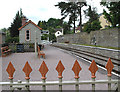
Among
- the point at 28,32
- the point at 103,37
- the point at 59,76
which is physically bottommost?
the point at 59,76

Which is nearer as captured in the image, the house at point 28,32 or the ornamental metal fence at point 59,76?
the ornamental metal fence at point 59,76

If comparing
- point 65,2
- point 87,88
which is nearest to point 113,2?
point 87,88

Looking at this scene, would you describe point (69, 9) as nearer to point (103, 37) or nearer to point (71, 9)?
point (71, 9)

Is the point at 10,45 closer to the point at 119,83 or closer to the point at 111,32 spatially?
the point at 111,32

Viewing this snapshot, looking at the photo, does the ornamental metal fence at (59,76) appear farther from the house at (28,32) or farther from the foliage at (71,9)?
the foliage at (71,9)

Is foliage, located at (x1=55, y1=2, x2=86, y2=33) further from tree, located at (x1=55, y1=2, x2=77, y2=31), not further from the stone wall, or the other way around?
the stone wall

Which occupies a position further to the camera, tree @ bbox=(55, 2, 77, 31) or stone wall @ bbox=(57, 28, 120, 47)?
tree @ bbox=(55, 2, 77, 31)

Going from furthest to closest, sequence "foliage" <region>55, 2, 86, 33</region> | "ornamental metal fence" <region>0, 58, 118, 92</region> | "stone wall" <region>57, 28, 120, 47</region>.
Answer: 1. "foliage" <region>55, 2, 86, 33</region>
2. "stone wall" <region>57, 28, 120, 47</region>
3. "ornamental metal fence" <region>0, 58, 118, 92</region>

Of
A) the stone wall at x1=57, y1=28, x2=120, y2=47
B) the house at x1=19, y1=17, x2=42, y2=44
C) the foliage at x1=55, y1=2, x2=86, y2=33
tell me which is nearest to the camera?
the stone wall at x1=57, y1=28, x2=120, y2=47

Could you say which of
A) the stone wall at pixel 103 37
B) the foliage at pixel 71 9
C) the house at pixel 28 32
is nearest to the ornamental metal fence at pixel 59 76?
the stone wall at pixel 103 37

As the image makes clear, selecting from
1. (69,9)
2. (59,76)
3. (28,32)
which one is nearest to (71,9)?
(69,9)

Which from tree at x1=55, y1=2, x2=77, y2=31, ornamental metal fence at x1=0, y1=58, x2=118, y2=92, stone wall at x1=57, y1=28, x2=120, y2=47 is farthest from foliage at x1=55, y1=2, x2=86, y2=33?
ornamental metal fence at x1=0, y1=58, x2=118, y2=92

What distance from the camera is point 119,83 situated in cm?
296

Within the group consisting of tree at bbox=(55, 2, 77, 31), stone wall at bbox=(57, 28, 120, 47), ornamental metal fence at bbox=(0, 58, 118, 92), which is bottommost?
ornamental metal fence at bbox=(0, 58, 118, 92)
